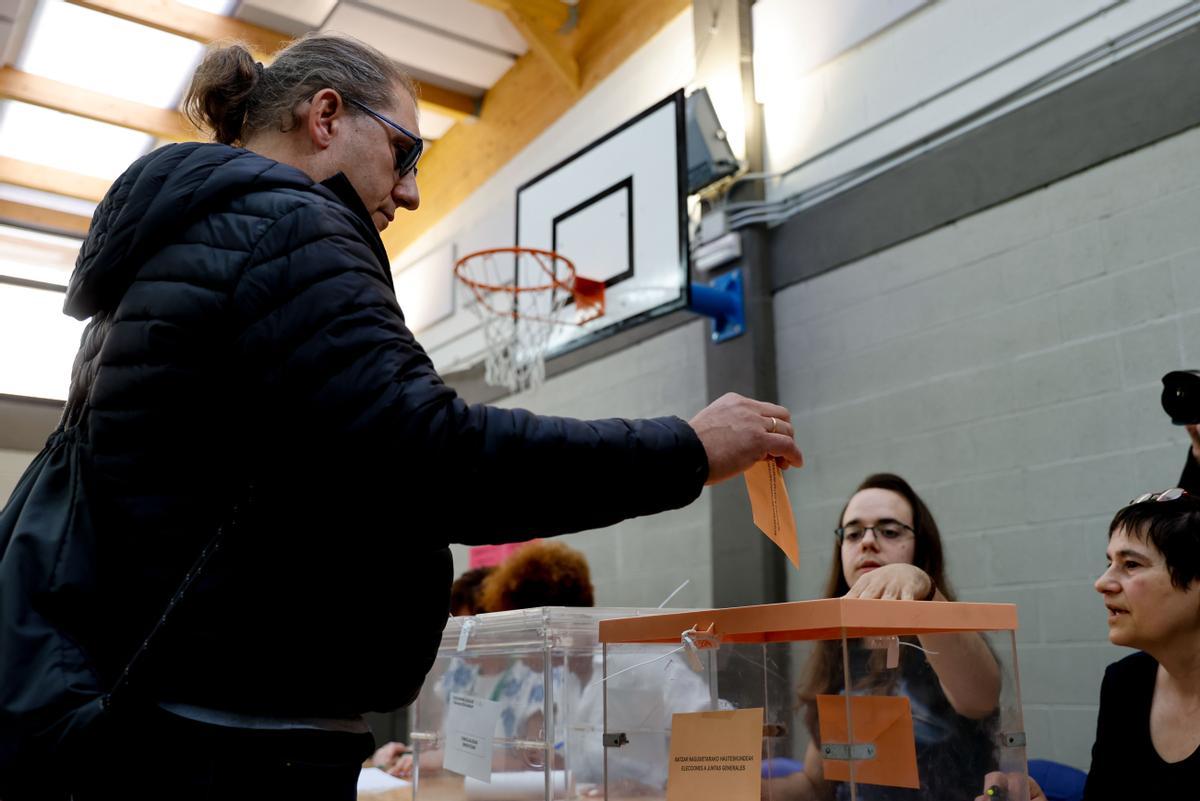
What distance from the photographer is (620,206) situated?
443cm

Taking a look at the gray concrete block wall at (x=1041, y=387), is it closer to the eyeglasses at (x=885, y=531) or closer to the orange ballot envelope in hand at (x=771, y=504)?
the eyeglasses at (x=885, y=531)

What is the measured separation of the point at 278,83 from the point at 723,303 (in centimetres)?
312

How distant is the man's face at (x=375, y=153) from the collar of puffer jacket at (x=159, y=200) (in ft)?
0.62

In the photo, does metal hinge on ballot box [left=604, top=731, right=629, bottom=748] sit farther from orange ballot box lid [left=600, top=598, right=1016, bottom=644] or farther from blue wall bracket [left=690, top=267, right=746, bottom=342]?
blue wall bracket [left=690, top=267, right=746, bottom=342]

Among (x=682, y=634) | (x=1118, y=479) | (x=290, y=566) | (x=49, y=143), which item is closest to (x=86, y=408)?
(x=290, y=566)

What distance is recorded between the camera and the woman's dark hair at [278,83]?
129 cm

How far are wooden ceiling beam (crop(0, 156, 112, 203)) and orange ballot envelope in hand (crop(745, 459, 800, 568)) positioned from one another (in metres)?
6.97

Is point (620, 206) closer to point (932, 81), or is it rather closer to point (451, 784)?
point (932, 81)

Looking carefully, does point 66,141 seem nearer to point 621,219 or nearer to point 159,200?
point 621,219

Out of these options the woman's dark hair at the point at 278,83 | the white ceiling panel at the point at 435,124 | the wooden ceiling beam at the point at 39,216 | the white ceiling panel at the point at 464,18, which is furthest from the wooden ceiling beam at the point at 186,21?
the woman's dark hair at the point at 278,83

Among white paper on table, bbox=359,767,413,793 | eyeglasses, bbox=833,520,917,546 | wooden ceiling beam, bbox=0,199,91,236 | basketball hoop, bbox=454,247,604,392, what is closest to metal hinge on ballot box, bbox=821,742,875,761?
white paper on table, bbox=359,767,413,793

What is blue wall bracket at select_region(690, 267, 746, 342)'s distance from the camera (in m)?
4.21

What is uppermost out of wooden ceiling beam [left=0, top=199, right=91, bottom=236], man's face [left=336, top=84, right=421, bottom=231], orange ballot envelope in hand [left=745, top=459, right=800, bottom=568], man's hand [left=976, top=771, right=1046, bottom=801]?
wooden ceiling beam [left=0, top=199, right=91, bottom=236]

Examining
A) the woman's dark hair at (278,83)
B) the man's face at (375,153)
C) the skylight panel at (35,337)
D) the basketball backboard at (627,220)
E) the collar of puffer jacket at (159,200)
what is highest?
the basketball backboard at (627,220)
